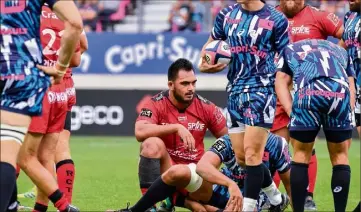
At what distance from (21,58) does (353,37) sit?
14.0 ft

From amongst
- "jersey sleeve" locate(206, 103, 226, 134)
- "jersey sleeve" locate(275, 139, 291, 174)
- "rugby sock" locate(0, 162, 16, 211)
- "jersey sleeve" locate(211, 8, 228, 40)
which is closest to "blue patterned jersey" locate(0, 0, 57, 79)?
"rugby sock" locate(0, 162, 16, 211)

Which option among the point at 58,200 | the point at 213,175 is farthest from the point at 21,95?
the point at 213,175

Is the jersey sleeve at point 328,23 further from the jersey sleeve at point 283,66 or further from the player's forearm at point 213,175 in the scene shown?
the player's forearm at point 213,175

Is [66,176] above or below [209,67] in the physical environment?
below

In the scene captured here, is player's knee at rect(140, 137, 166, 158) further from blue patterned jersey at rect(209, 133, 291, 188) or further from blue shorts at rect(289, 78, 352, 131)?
blue shorts at rect(289, 78, 352, 131)

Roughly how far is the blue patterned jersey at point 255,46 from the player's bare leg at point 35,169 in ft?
5.73

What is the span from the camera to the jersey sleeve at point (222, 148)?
26.4ft

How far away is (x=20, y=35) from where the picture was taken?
633 cm

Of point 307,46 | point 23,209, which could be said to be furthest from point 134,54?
point 307,46

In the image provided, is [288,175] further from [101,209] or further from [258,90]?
[101,209]

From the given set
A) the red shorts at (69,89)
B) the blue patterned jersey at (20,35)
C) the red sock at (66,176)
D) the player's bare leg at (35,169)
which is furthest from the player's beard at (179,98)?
the blue patterned jersey at (20,35)

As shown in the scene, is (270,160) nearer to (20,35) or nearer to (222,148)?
(222,148)

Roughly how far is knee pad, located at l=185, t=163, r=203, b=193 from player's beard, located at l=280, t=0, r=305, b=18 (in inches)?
111

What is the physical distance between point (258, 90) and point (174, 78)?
100cm
